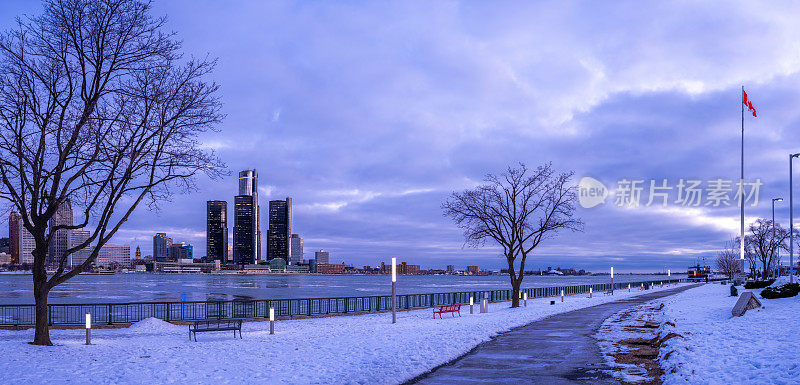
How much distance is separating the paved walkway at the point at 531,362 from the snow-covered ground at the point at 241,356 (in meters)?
0.61

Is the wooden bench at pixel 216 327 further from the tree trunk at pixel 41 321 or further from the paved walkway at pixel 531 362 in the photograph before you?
the paved walkway at pixel 531 362

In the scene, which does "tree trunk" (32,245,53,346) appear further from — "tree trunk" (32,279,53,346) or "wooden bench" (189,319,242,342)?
"wooden bench" (189,319,242,342)

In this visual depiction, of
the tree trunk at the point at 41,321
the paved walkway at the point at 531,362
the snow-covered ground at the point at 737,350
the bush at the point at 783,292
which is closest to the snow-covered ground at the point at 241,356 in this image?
the tree trunk at the point at 41,321

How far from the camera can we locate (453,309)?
32.1 m

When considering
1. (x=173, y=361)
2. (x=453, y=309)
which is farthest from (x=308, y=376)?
(x=453, y=309)

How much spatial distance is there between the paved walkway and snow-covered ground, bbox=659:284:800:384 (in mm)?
1594

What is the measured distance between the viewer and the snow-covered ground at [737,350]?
406 inches

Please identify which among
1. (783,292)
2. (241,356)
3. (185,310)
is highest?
(783,292)

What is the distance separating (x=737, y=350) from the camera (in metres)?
12.8

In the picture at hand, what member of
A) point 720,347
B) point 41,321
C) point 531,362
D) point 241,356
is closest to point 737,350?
point 720,347

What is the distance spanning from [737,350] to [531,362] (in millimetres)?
4506

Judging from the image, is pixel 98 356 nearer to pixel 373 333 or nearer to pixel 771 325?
pixel 373 333

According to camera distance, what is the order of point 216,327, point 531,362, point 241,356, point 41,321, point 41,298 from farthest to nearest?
point 216,327 < point 41,298 < point 41,321 < point 241,356 < point 531,362

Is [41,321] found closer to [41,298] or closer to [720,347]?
[41,298]
